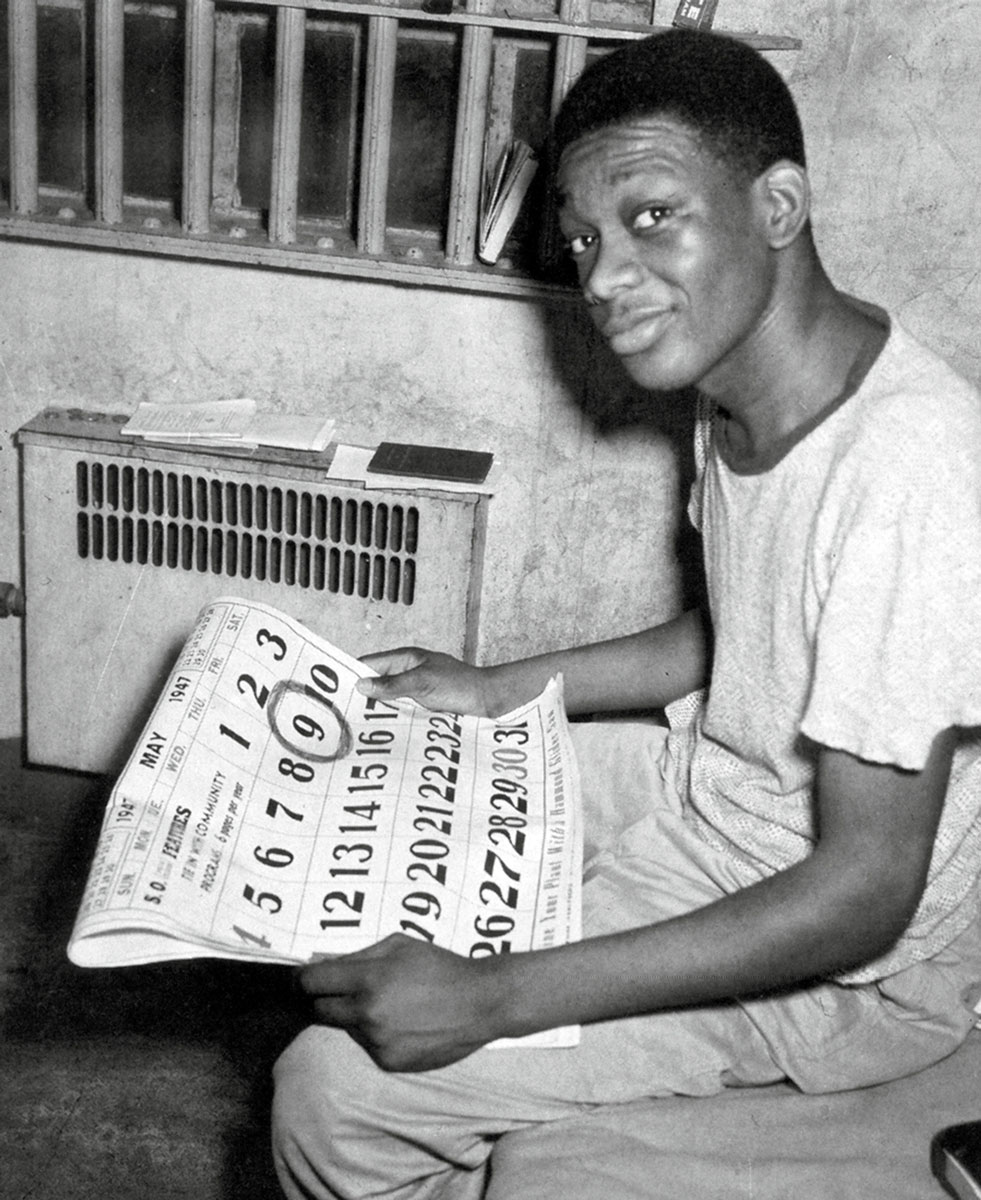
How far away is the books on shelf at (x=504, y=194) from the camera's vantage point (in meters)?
1.64

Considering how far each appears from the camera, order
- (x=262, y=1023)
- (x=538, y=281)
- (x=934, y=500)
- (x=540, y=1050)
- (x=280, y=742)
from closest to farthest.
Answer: (x=934, y=500)
(x=540, y=1050)
(x=280, y=742)
(x=538, y=281)
(x=262, y=1023)

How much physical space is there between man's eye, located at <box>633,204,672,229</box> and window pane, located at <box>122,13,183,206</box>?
36.5 inches

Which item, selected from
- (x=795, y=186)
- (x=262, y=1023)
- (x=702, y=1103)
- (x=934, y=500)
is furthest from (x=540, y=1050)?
(x=262, y=1023)

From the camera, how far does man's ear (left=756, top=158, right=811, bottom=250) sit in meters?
1.07

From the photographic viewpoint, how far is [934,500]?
37.0 inches

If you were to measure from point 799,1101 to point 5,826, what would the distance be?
1456 millimetres

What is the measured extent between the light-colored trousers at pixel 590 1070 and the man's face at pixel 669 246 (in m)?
0.46

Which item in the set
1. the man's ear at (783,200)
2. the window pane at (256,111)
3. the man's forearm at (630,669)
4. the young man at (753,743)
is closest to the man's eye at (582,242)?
the young man at (753,743)

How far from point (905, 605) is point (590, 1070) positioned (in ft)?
1.46

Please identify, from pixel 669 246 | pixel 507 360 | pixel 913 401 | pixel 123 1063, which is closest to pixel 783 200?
pixel 669 246

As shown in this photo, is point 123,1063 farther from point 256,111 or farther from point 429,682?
point 256,111

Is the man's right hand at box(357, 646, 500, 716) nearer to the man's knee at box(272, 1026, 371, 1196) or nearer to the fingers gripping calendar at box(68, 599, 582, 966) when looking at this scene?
the fingers gripping calendar at box(68, 599, 582, 966)

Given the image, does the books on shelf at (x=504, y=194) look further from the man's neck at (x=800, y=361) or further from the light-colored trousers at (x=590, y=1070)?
the light-colored trousers at (x=590, y=1070)

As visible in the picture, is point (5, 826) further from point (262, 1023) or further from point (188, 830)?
point (188, 830)
